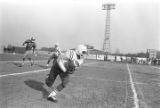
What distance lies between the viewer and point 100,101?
623 cm

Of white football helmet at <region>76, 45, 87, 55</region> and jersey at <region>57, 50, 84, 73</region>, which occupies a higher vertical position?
white football helmet at <region>76, 45, 87, 55</region>

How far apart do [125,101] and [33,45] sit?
34.4 ft

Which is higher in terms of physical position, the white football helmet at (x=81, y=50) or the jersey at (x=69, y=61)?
the white football helmet at (x=81, y=50)

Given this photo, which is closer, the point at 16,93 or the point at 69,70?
the point at 69,70

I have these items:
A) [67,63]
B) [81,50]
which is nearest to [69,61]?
[67,63]

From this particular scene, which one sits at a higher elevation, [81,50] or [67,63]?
[81,50]

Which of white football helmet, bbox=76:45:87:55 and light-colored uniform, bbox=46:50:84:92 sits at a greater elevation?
white football helmet, bbox=76:45:87:55

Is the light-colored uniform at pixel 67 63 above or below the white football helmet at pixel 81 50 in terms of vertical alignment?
below

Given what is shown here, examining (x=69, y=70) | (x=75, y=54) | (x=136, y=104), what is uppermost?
(x=75, y=54)

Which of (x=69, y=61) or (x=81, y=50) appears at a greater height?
(x=81, y=50)

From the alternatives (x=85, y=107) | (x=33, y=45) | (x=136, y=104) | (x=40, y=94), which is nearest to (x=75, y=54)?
(x=85, y=107)

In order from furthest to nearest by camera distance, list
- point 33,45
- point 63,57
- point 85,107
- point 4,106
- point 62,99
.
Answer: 1. point 33,45
2. point 62,99
3. point 63,57
4. point 85,107
5. point 4,106

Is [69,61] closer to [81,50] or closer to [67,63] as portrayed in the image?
[67,63]

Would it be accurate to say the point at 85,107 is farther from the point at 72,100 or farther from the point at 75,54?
the point at 75,54
